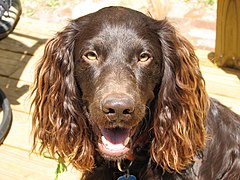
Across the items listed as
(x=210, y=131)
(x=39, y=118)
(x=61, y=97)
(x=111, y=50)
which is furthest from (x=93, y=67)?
(x=210, y=131)

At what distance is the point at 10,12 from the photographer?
4.08 meters

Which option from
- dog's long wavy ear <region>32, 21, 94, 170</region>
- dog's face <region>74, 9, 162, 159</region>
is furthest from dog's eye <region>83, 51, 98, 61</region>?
dog's long wavy ear <region>32, 21, 94, 170</region>

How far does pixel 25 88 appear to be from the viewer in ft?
15.6

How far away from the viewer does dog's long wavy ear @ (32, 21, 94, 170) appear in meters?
3.11

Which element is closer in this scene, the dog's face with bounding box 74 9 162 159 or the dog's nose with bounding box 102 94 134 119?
the dog's nose with bounding box 102 94 134 119

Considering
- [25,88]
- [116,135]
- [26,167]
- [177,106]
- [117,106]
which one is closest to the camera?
[117,106]

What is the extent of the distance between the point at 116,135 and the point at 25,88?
204 centimetres

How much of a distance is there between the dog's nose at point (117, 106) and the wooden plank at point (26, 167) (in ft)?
4.38

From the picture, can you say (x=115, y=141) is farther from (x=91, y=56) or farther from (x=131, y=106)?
(x=91, y=56)

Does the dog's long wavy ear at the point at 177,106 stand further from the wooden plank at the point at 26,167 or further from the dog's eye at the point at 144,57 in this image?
the wooden plank at the point at 26,167

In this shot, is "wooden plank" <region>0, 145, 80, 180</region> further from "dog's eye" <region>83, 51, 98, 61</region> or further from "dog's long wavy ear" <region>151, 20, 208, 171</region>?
"dog's eye" <region>83, 51, 98, 61</region>

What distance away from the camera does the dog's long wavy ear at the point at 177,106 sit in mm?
3072

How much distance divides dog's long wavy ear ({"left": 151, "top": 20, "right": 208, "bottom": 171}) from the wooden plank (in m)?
0.98

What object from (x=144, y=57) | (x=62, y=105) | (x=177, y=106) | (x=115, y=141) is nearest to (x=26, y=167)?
(x=62, y=105)
